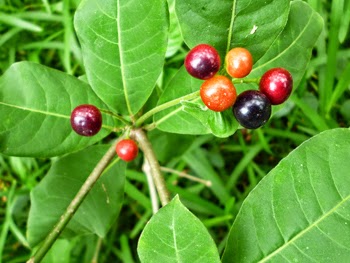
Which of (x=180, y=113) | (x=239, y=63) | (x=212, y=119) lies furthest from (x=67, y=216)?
(x=239, y=63)

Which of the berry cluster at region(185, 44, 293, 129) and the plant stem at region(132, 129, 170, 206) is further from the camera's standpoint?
the plant stem at region(132, 129, 170, 206)

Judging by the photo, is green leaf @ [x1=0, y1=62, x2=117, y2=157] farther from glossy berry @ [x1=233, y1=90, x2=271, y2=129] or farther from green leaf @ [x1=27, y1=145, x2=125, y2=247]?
glossy berry @ [x1=233, y1=90, x2=271, y2=129]

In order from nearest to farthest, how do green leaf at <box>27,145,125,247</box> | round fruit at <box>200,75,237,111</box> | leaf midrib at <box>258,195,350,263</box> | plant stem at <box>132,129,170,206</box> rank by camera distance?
round fruit at <box>200,75,237,111</box>, leaf midrib at <box>258,195,350,263</box>, plant stem at <box>132,129,170,206</box>, green leaf at <box>27,145,125,247</box>

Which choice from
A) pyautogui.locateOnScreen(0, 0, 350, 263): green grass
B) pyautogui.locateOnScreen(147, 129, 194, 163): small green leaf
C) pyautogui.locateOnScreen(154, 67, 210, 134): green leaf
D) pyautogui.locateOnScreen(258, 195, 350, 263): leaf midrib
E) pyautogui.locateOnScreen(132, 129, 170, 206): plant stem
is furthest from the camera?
pyautogui.locateOnScreen(0, 0, 350, 263): green grass

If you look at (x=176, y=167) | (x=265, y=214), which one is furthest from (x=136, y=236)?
(x=265, y=214)

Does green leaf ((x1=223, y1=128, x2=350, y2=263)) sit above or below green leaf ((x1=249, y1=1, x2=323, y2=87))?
below

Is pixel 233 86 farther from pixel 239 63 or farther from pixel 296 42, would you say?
pixel 296 42

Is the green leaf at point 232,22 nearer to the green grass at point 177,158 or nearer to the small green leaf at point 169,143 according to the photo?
the small green leaf at point 169,143

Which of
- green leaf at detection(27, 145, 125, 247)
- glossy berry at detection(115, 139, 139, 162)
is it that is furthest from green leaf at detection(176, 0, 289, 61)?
green leaf at detection(27, 145, 125, 247)
